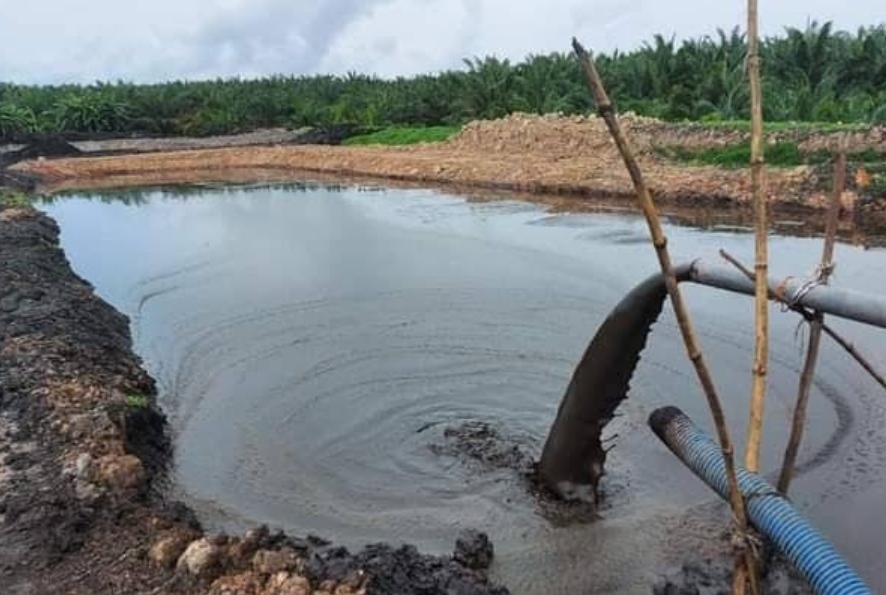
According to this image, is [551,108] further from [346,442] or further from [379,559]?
[379,559]

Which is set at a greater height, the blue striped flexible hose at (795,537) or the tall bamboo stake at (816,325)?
the tall bamboo stake at (816,325)

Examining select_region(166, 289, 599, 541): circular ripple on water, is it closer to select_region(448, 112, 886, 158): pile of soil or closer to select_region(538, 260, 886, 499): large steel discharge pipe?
select_region(538, 260, 886, 499): large steel discharge pipe

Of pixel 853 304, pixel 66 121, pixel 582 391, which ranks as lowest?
pixel 66 121

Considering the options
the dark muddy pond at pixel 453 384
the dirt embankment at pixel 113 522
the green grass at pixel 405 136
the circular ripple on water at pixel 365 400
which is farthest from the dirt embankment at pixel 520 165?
the dirt embankment at pixel 113 522

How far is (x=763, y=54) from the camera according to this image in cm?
2652

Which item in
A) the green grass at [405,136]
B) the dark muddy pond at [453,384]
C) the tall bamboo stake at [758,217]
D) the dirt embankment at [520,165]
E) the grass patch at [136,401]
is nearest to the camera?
the tall bamboo stake at [758,217]

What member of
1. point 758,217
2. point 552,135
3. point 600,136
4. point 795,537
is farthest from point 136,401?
point 552,135

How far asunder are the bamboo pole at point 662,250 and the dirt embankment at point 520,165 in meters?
13.5

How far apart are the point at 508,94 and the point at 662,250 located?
32.9m

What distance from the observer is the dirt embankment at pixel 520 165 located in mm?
17906

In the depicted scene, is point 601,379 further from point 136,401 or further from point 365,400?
point 136,401

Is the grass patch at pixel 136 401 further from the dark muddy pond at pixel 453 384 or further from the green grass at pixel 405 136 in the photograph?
the green grass at pixel 405 136

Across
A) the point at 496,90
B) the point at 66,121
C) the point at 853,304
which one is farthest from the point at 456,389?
the point at 66,121

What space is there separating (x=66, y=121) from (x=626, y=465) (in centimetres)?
4207
